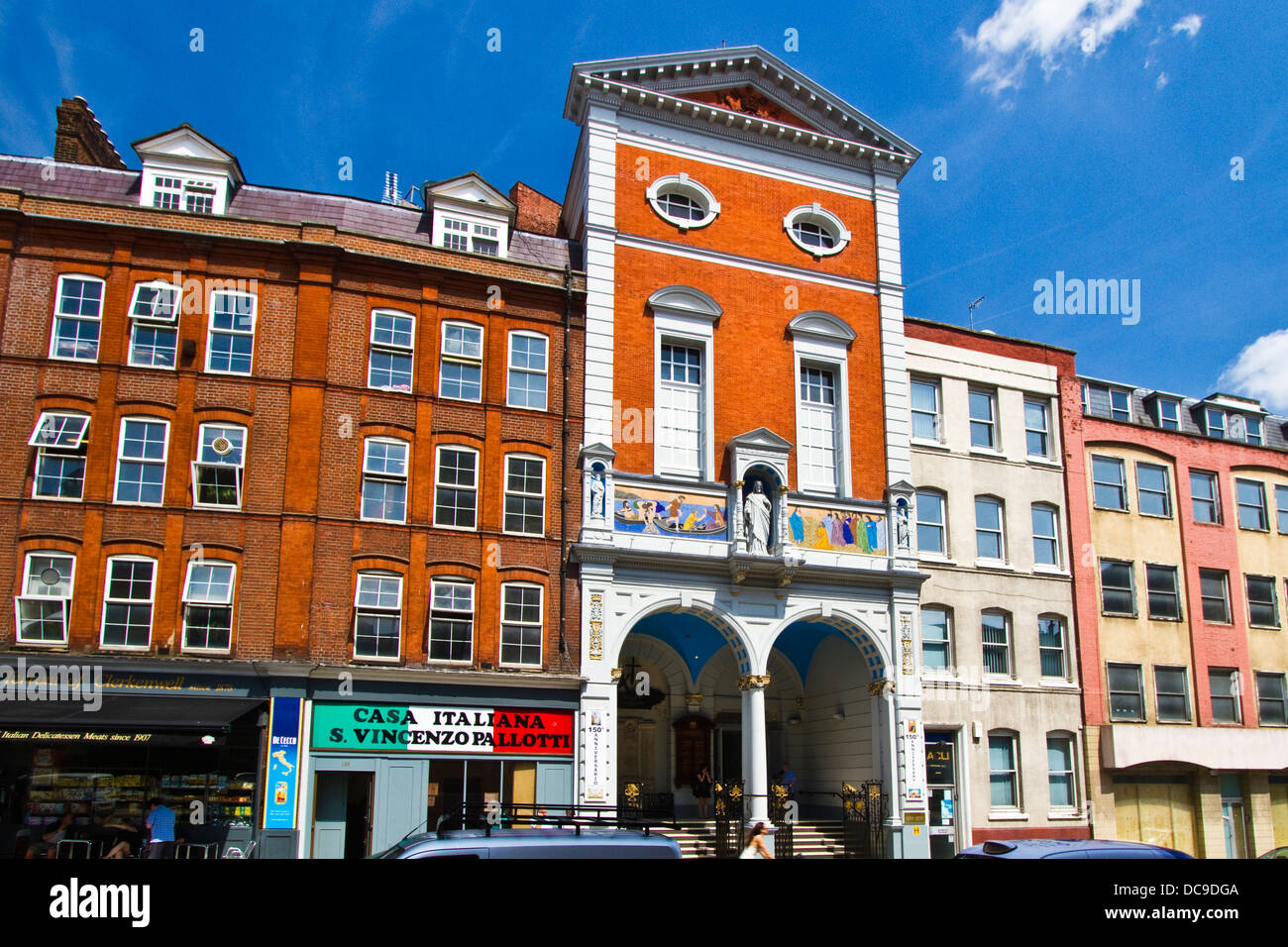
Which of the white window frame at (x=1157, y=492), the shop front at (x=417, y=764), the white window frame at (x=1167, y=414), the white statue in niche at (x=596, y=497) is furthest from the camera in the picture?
the white window frame at (x=1167, y=414)

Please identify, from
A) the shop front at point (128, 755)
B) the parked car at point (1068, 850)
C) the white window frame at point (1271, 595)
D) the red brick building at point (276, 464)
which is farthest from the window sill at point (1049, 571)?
the shop front at point (128, 755)

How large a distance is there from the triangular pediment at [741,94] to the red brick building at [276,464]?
18.4 ft

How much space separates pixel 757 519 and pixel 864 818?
763 centimetres

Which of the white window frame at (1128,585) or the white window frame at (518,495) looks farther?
the white window frame at (1128,585)

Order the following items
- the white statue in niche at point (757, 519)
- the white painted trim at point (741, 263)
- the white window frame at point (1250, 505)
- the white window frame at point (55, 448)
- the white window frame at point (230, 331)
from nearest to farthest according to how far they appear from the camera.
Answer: the white window frame at point (55, 448) < the white window frame at point (230, 331) < the white statue in niche at point (757, 519) < the white painted trim at point (741, 263) < the white window frame at point (1250, 505)

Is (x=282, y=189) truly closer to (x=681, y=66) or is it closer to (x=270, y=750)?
(x=681, y=66)

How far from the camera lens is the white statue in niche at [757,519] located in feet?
83.1

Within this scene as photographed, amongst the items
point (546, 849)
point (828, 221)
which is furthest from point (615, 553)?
point (546, 849)

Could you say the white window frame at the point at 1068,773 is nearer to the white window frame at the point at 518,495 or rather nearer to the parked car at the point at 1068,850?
the white window frame at the point at 518,495

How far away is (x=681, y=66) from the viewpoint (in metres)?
27.9

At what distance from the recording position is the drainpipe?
78.4 feet

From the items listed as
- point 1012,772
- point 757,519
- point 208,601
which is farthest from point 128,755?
point 1012,772

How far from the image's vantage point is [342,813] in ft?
70.2

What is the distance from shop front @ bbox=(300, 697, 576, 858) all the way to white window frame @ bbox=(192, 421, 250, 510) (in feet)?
15.8
